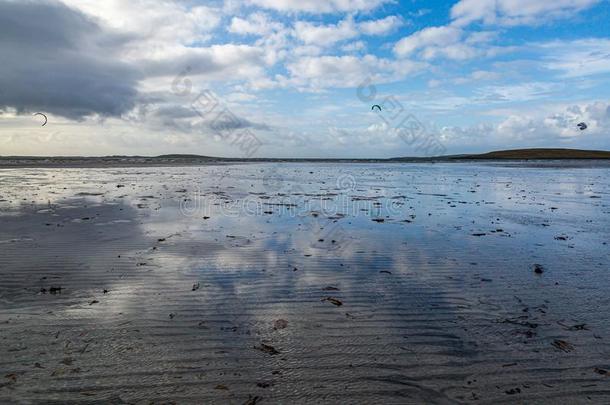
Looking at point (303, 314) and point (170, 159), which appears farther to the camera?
point (170, 159)

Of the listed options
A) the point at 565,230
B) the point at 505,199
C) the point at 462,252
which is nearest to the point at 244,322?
the point at 462,252

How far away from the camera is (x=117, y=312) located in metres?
5.78

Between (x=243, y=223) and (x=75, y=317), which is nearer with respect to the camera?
(x=75, y=317)

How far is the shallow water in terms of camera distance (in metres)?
3.99

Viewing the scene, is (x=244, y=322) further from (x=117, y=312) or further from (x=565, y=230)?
(x=565, y=230)

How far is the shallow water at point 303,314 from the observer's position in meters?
3.99

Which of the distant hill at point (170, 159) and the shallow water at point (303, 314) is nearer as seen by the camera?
the shallow water at point (303, 314)

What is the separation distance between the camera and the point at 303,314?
574 centimetres

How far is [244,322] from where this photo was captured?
214 inches

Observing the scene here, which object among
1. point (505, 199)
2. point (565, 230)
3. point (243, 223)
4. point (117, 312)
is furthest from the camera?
point (505, 199)

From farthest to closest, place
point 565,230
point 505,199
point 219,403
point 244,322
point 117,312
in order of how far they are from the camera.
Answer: point 505,199 < point 565,230 < point 117,312 < point 244,322 < point 219,403

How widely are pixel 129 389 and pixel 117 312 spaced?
213 cm

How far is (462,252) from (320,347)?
5877 millimetres

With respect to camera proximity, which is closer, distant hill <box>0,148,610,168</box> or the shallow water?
the shallow water
